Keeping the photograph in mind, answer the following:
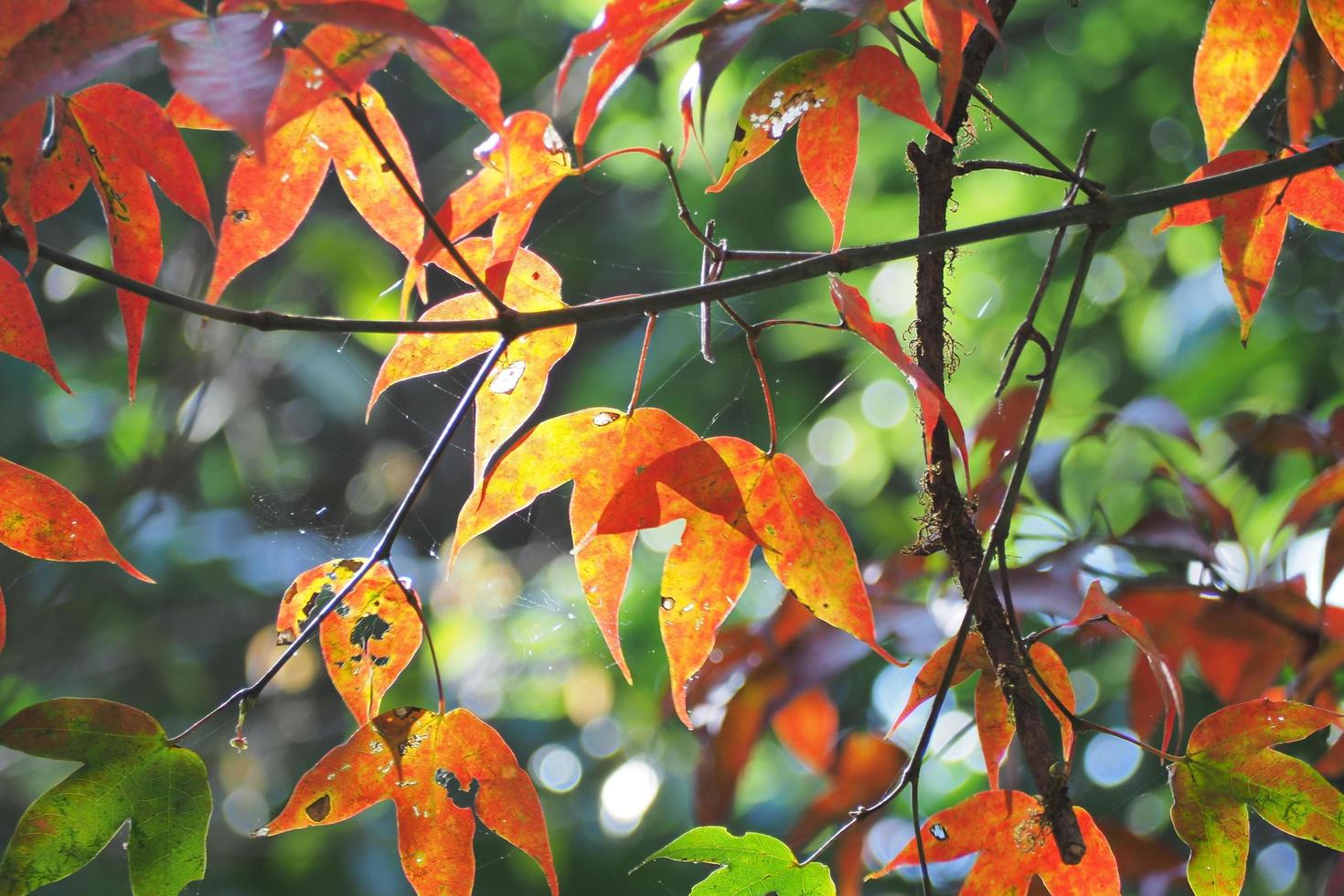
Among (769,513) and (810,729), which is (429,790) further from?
(810,729)

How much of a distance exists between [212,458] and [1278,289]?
1.38 metres

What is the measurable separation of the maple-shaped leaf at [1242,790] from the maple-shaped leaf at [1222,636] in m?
0.31

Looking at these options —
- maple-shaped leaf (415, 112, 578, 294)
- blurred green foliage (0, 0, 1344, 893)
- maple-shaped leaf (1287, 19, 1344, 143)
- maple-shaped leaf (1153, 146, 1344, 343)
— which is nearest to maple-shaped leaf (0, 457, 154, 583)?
maple-shaped leaf (415, 112, 578, 294)

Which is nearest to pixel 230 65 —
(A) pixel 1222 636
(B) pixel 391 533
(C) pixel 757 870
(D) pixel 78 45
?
(D) pixel 78 45

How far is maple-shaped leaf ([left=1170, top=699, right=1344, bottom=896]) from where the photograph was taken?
0.32 meters

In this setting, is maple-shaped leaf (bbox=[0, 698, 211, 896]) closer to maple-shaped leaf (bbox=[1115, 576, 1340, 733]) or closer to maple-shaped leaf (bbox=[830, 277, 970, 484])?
maple-shaped leaf (bbox=[830, 277, 970, 484])

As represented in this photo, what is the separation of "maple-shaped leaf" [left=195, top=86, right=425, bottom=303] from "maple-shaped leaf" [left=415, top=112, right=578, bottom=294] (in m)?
0.02

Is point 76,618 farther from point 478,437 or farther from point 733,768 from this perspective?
point 478,437

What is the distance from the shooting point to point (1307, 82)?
51 cm

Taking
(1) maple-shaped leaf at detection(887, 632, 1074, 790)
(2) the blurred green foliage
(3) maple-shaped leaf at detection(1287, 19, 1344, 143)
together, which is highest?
(3) maple-shaped leaf at detection(1287, 19, 1344, 143)

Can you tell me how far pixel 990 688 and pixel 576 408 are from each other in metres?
1.06

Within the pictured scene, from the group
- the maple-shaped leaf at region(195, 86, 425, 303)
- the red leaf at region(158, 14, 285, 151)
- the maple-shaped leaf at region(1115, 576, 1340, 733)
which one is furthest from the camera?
the maple-shaped leaf at region(1115, 576, 1340, 733)

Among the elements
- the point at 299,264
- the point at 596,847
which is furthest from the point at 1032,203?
the point at 299,264

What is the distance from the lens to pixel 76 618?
51.7 inches
